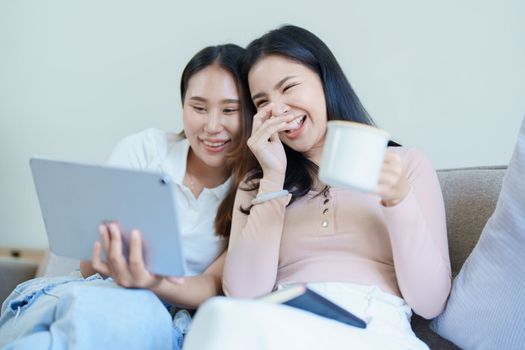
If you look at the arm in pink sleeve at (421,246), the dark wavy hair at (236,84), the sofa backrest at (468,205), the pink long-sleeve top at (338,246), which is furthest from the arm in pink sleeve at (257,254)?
the sofa backrest at (468,205)

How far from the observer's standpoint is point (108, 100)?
202 cm

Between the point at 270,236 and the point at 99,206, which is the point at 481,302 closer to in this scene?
the point at 270,236

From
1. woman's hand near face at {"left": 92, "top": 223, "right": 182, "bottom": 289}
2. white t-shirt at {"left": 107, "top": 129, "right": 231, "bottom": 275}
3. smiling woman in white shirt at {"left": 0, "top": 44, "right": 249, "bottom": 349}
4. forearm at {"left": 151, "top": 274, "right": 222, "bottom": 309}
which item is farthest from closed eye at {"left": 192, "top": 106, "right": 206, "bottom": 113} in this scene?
woman's hand near face at {"left": 92, "top": 223, "right": 182, "bottom": 289}

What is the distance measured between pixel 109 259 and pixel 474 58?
1.19m

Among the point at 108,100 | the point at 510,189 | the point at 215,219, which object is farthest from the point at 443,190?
the point at 108,100

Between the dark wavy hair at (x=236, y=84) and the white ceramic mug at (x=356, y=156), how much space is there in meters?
0.61

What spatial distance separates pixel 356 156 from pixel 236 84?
65 centimetres

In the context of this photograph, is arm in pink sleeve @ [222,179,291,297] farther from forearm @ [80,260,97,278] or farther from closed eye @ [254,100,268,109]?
forearm @ [80,260,97,278]

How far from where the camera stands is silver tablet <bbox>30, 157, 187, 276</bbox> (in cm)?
76

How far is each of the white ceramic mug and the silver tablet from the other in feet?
0.76

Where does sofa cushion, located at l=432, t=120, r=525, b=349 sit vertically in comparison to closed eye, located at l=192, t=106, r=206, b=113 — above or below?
below

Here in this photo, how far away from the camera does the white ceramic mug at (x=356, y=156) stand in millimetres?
665

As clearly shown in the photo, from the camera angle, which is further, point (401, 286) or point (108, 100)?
point (108, 100)

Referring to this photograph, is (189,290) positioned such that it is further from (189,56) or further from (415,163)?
(189,56)
